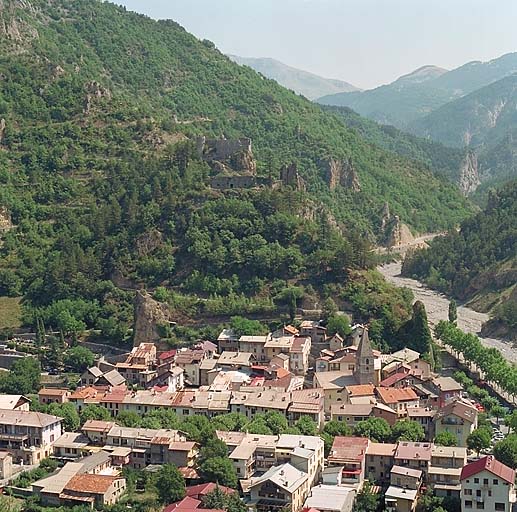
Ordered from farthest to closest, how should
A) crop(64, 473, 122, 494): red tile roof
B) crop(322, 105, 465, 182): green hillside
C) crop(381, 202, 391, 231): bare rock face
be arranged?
1. crop(322, 105, 465, 182): green hillside
2. crop(381, 202, 391, 231): bare rock face
3. crop(64, 473, 122, 494): red tile roof

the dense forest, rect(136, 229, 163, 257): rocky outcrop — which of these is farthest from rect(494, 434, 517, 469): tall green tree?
the dense forest

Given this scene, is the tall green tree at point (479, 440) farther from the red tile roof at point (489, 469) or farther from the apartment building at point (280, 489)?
the apartment building at point (280, 489)

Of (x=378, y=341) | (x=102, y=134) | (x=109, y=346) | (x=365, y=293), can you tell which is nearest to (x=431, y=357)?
(x=378, y=341)

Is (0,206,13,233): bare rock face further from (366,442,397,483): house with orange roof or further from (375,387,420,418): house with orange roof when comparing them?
(366,442,397,483): house with orange roof

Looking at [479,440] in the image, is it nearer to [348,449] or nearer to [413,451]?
[413,451]

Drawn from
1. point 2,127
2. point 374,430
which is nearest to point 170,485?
point 374,430

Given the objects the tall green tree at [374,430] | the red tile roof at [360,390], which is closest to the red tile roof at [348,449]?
the tall green tree at [374,430]
